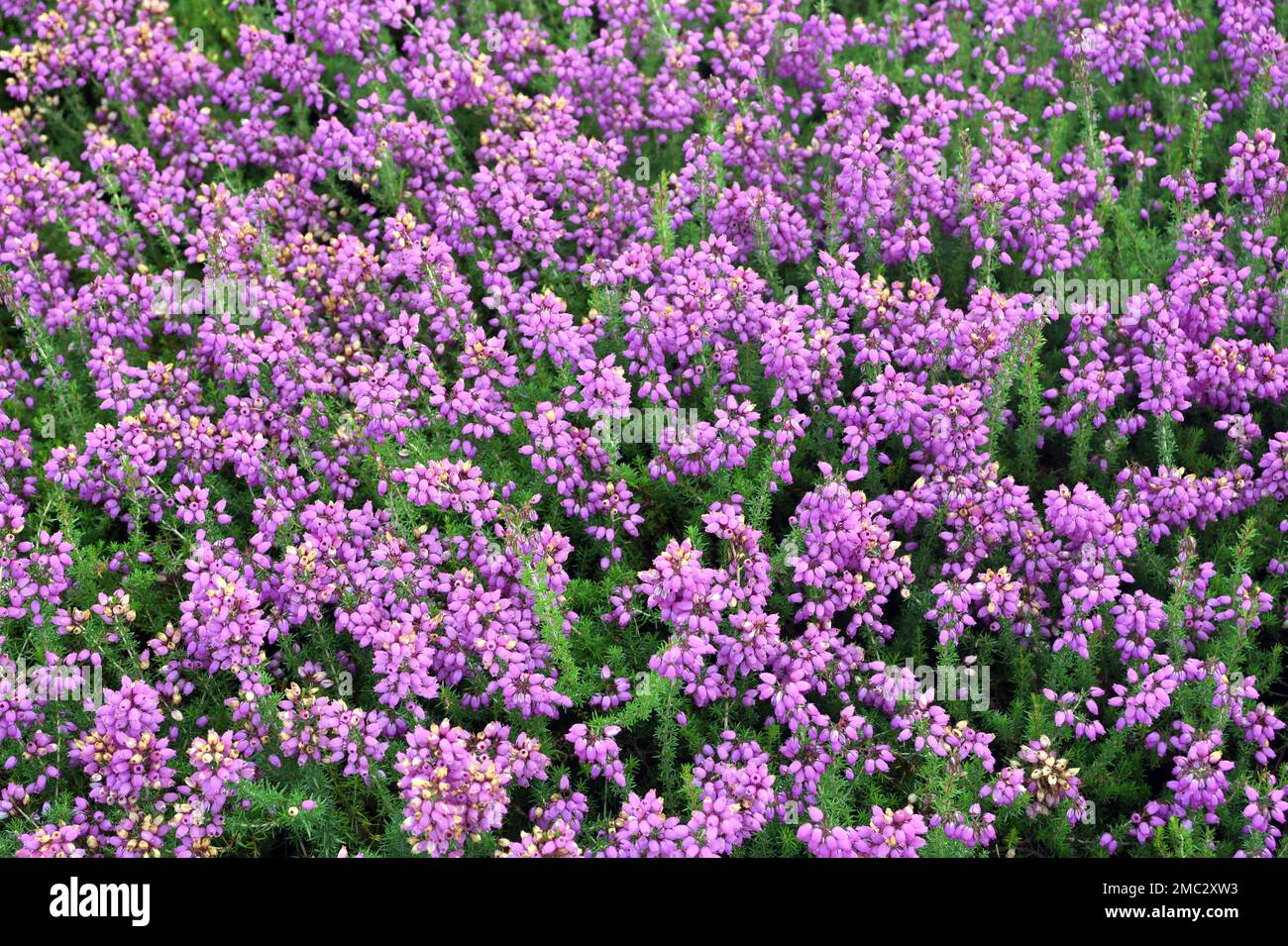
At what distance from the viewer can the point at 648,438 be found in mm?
8625

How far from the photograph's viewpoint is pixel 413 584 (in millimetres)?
7508

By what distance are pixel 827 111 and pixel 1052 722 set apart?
4.68 metres

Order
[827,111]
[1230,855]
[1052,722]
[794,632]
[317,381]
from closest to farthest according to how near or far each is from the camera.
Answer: [1230,855] < [1052,722] < [794,632] < [317,381] < [827,111]

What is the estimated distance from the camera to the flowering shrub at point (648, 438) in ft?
23.7

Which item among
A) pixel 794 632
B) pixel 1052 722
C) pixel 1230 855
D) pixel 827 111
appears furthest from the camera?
pixel 827 111

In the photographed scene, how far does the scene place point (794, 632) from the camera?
828cm

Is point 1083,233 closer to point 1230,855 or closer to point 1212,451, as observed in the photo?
point 1212,451

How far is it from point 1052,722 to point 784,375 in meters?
2.47

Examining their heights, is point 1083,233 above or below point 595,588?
above

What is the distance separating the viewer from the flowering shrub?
23.7 ft

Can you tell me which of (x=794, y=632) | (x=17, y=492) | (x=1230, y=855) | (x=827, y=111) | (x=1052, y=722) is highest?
(x=827, y=111)
